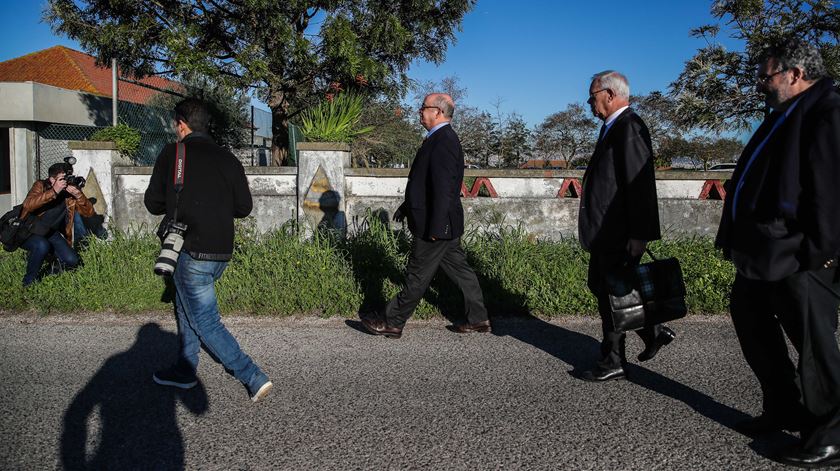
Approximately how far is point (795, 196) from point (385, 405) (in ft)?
7.95

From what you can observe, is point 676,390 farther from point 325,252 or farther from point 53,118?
point 53,118

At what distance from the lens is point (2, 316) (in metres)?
6.38

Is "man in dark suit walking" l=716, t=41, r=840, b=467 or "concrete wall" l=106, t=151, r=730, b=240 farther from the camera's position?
"concrete wall" l=106, t=151, r=730, b=240

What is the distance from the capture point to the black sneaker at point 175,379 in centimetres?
424

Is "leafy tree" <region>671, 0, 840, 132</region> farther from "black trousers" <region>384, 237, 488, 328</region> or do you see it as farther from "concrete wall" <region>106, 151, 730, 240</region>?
"black trousers" <region>384, 237, 488, 328</region>

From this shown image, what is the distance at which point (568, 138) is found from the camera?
21.0m

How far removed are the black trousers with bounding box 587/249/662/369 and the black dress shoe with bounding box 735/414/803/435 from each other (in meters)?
0.89

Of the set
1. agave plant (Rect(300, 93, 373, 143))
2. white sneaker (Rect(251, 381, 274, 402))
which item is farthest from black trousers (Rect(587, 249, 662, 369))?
agave plant (Rect(300, 93, 373, 143))

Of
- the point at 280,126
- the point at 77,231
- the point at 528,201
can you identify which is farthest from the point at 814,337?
the point at 280,126

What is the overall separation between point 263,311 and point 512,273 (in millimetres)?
2411

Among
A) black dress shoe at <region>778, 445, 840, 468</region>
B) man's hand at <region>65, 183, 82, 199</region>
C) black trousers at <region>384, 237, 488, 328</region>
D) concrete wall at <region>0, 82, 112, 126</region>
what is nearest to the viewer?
black dress shoe at <region>778, 445, 840, 468</region>

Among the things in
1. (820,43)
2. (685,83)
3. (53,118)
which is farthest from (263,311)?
(53,118)

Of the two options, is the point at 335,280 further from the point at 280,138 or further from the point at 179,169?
the point at 280,138

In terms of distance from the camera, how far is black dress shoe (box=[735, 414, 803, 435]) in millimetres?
3402
